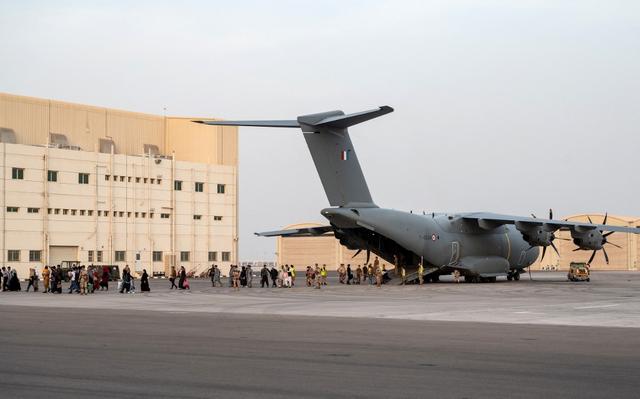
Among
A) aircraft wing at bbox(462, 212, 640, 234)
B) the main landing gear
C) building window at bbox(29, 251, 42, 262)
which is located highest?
aircraft wing at bbox(462, 212, 640, 234)

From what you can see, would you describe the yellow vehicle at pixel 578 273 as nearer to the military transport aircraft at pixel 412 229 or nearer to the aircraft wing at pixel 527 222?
the military transport aircraft at pixel 412 229

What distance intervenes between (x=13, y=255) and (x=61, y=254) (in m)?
4.93

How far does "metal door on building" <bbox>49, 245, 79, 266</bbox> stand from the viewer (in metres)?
75.7

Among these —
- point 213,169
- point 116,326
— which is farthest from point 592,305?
point 213,169

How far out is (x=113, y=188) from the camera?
79500 mm

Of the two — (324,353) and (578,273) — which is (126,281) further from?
(578,273)

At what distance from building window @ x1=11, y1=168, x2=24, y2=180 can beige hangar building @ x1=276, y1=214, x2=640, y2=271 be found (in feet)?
121

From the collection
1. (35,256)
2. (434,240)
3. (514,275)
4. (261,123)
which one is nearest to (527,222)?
(434,240)

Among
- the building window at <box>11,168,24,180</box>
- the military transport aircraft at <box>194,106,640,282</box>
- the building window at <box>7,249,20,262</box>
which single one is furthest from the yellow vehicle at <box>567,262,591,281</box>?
the building window at <box>11,168,24,180</box>

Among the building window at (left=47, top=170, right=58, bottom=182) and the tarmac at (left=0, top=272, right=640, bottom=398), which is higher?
the building window at (left=47, top=170, right=58, bottom=182)

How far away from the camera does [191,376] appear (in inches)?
505

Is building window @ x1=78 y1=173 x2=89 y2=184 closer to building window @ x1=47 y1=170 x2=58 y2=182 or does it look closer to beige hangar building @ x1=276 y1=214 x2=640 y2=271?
building window @ x1=47 y1=170 x2=58 y2=182

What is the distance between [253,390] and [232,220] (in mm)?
78710

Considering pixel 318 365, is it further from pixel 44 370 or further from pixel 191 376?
pixel 44 370
